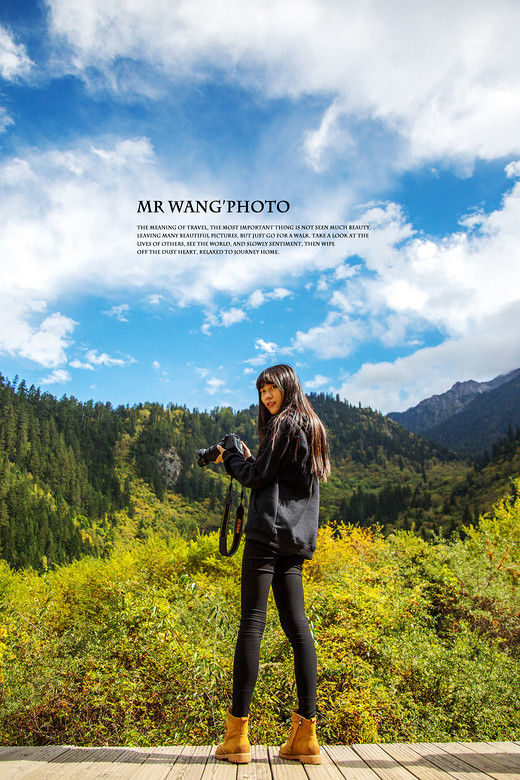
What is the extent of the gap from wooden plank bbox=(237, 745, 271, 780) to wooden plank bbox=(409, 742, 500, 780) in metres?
0.66

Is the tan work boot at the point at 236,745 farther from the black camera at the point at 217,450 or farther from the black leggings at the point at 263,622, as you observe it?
the black camera at the point at 217,450

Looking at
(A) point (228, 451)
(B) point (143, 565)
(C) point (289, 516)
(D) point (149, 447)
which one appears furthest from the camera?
(D) point (149, 447)

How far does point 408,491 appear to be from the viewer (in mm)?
Result: 85875

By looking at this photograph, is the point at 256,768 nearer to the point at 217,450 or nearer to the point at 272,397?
the point at 217,450

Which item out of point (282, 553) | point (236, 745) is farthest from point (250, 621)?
point (236, 745)

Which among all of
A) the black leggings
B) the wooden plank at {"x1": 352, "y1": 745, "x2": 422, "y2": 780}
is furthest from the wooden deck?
the black leggings

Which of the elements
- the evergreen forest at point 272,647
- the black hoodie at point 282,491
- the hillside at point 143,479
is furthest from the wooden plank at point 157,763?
the hillside at point 143,479

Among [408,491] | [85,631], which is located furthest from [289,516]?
[408,491]

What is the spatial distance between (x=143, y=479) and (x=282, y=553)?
12070cm

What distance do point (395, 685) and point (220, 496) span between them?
114 m

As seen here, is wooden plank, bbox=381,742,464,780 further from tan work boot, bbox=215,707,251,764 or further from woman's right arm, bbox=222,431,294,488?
woman's right arm, bbox=222,431,294,488

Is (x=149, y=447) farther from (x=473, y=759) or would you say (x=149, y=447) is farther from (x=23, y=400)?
(x=473, y=759)

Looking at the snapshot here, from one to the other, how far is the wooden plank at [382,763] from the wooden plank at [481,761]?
0.94 ft

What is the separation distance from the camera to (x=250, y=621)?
1966mm
